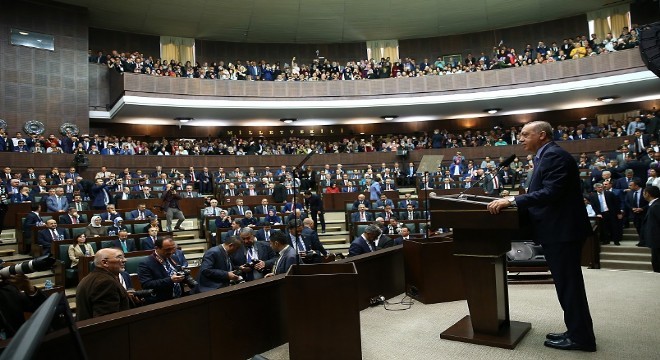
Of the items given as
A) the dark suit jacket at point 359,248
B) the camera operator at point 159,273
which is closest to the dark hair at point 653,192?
the dark suit jacket at point 359,248

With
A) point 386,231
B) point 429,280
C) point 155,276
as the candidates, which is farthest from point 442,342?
point 386,231

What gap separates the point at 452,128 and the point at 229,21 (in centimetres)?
1024

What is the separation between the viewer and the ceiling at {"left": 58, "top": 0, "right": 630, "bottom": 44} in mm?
16516

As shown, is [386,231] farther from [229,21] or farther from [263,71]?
[229,21]

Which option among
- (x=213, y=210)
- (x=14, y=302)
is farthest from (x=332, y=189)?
(x=14, y=302)

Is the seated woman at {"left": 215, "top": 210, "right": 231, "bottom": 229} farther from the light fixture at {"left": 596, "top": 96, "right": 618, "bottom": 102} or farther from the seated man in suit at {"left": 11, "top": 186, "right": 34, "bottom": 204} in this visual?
the light fixture at {"left": 596, "top": 96, "right": 618, "bottom": 102}

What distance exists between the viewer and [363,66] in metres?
18.1

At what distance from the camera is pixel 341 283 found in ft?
9.17

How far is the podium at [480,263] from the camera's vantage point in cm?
286

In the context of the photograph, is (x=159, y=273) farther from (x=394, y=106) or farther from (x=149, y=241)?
(x=394, y=106)

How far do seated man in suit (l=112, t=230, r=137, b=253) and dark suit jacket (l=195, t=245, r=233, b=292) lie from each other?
3.00 meters

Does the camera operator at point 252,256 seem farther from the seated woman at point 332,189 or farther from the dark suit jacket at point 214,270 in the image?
the seated woman at point 332,189

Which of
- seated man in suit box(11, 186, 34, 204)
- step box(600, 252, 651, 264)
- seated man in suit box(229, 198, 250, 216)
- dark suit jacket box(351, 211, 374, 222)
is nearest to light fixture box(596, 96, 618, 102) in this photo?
step box(600, 252, 651, 264)

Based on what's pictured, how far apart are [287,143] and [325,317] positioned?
15.2 meters
